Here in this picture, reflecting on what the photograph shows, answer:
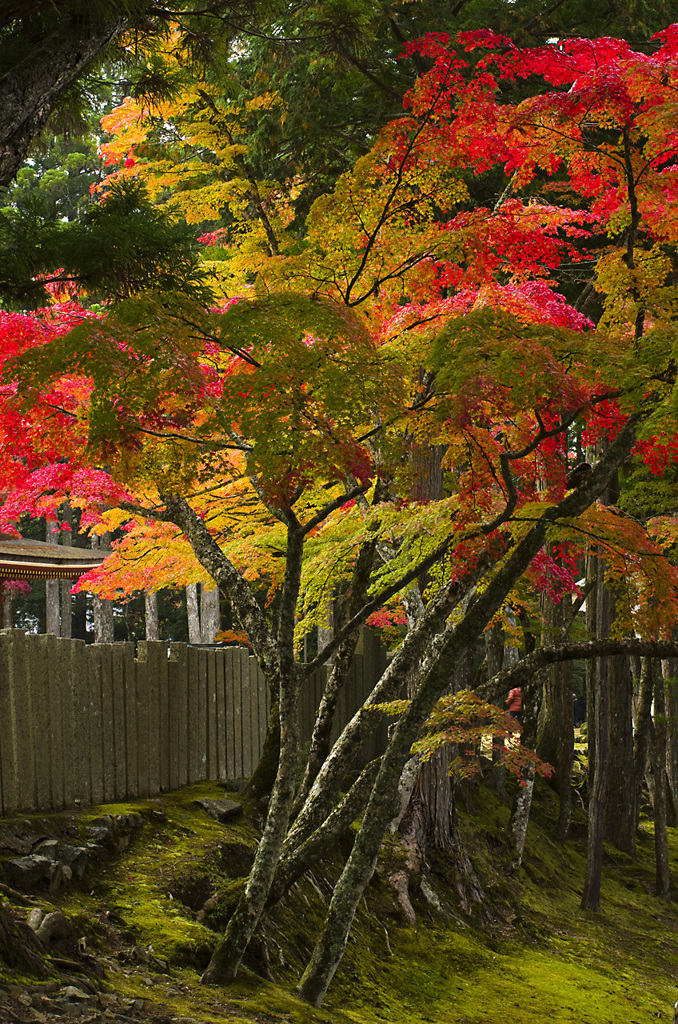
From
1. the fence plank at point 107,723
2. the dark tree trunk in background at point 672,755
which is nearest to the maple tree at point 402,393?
the fence plank at point 107,723

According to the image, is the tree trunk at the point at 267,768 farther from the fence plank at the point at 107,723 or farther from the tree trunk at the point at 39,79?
the tree trunk at the point at 39,79

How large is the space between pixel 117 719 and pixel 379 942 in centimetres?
324

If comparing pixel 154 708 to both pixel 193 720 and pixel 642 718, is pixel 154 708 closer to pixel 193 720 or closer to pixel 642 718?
pixel 193 720

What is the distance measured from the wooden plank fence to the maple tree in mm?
1380

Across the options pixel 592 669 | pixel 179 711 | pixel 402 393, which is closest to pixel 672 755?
pixel 592 669

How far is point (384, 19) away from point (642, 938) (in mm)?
11870

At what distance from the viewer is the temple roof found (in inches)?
457

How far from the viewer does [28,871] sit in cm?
554

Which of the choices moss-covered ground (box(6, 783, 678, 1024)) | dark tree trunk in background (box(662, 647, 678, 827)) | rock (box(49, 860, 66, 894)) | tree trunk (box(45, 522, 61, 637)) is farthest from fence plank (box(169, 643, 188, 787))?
tree trunk (box(45, 522, 61, 637))

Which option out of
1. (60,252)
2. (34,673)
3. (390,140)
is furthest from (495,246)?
(34,673)

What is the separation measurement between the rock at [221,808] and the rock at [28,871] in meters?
2.67

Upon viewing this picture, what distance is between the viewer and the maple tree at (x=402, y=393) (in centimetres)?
532

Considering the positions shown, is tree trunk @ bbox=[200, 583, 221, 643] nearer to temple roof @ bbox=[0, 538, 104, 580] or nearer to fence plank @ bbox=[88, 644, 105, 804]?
temple roof @ bbox=[0, 538, 104, 580]

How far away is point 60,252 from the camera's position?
449 centimetres
